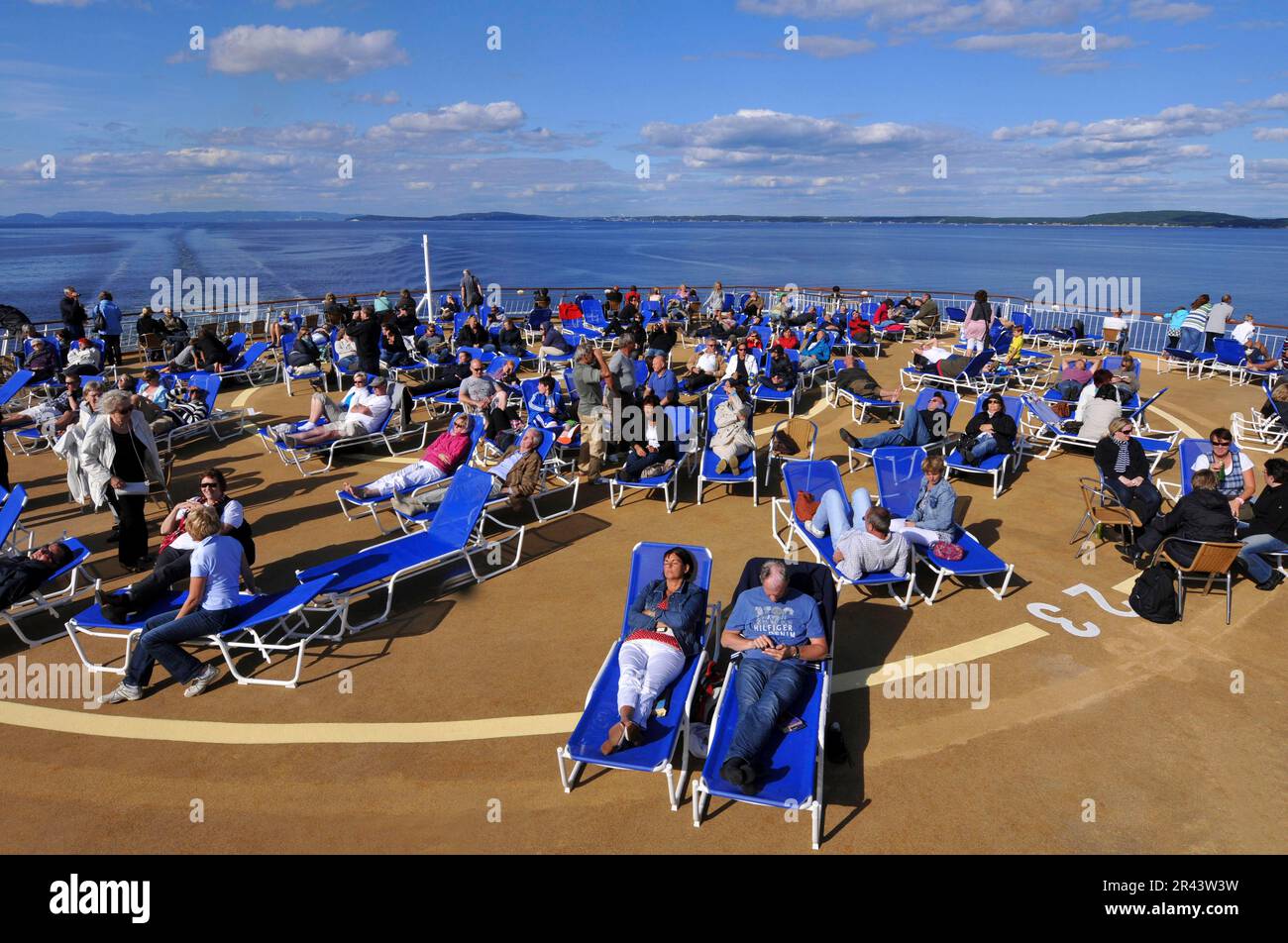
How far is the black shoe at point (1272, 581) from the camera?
636cm

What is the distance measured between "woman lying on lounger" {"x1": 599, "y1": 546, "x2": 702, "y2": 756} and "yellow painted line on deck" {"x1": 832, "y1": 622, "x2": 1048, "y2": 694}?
1.19 metres

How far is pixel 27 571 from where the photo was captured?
5.51 m

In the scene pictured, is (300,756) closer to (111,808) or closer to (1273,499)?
(111,808)

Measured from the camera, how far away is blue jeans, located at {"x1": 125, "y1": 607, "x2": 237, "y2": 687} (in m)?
4.89

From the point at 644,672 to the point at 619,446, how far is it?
15.7 ft

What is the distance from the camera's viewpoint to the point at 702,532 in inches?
302

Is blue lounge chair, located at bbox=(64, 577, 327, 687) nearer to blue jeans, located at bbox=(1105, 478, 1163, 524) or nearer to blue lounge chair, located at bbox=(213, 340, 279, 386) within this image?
blue jeans, located at bbox=(1105, 478, 1163, 524)

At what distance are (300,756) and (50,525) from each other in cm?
564

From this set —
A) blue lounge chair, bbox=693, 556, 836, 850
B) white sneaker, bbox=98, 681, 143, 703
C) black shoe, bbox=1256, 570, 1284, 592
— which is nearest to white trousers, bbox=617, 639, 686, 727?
blue lounge chair, bbox=693, 556, 836, 850

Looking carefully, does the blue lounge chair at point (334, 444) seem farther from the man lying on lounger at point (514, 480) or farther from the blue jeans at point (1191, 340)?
the blue jeans at point (1191, 340)

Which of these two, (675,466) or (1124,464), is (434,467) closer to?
(675,466)
